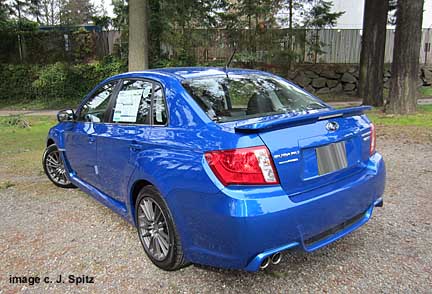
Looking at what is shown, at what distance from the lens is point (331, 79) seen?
58.3 ft

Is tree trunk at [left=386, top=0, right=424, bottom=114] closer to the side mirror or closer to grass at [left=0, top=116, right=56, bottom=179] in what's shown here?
the side mirror

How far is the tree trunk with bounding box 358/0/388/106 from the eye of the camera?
1215cm

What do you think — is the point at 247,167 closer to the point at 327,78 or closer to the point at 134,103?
the point at 134,103

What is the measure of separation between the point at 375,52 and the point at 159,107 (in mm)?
11638

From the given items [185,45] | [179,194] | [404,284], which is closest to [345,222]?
[404,284]

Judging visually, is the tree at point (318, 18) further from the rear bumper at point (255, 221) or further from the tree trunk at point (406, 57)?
the rear bumper at point (255, 221)

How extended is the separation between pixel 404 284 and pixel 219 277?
1308 mm

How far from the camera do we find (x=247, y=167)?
85.8 inches

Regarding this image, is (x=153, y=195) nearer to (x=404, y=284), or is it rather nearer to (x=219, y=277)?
(x=219, y=277)

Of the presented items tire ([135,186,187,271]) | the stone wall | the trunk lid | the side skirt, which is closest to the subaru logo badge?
the trunk lid

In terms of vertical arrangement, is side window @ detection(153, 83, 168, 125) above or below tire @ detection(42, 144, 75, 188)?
above

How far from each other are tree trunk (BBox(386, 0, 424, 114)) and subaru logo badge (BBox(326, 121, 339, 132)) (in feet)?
26.1

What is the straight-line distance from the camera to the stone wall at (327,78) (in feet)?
57.5

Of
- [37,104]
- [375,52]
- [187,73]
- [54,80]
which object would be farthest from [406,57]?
[37,104]
